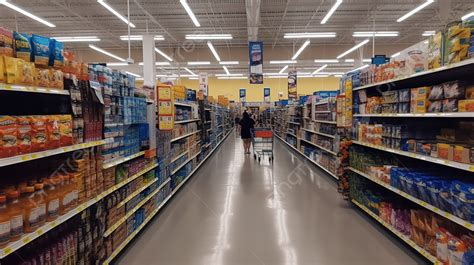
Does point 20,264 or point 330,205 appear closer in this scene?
point 20,264

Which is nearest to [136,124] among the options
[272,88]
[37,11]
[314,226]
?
[314,226]

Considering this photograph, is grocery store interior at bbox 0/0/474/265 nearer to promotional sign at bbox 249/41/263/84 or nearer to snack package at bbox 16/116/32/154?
snack package at bbox 16/116/32/154

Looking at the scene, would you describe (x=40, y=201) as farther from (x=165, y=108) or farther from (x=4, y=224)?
(x=165, y=108)

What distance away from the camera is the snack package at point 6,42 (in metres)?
1.98

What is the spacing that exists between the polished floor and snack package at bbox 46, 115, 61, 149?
1769 mm

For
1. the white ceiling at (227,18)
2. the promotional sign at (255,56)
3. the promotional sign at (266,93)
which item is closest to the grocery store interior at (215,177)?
the white ceiling at (227,18)

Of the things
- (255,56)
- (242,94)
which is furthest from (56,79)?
(242,94)

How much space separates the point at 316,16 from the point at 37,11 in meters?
10.8

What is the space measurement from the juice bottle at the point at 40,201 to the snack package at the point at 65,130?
363mm

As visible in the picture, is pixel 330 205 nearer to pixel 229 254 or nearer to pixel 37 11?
pixel 229 254

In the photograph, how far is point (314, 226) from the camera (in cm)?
448

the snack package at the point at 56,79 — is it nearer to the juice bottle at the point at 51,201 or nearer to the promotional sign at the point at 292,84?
the juice bottle at the point at 51,201

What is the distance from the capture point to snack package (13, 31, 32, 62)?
2150 millimetres

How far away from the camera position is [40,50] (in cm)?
231
